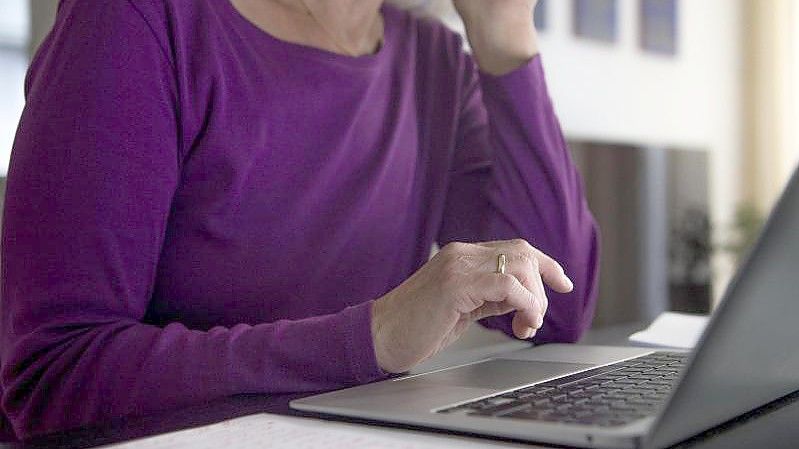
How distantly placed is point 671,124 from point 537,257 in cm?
320

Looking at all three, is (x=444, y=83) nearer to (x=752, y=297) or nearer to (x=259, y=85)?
(x=259, y=85)

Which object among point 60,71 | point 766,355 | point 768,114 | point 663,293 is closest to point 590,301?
point 766,355

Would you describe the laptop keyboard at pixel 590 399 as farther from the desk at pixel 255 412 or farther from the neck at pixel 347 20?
the neck at pixel 347 20

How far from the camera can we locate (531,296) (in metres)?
0.69

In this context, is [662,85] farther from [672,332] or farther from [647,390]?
[647,390]

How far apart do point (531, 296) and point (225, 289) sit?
1.27ft

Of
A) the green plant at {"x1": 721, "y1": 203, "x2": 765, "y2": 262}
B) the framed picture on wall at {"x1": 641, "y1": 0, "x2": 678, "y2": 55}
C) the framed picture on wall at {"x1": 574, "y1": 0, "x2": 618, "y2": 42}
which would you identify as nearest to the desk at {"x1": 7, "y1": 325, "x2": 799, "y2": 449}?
the framed picture on wall at {"x1": 574, "y1": 0, "x2": 618, "y2": 42}

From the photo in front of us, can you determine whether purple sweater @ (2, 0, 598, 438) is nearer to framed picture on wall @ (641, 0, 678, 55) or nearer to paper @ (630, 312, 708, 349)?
paper @ (630, 312, 708, 349)

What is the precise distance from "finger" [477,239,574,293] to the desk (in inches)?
7.6

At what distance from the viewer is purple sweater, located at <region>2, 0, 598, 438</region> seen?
0.70 m

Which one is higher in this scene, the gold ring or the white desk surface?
the gold ring

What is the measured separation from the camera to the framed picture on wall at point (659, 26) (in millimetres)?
3434

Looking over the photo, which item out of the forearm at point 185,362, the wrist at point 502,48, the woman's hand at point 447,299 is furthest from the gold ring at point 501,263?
the wrist at point 502,48

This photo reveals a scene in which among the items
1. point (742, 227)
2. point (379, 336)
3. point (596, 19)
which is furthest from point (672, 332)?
point (742, 227)
